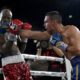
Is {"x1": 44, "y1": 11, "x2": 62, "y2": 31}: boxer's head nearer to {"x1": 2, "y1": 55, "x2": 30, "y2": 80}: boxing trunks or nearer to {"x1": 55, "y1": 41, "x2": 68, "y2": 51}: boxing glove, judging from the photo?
{"x1": 55, "y1": 41, "x2": 68, "y2": 51}: boxing glove

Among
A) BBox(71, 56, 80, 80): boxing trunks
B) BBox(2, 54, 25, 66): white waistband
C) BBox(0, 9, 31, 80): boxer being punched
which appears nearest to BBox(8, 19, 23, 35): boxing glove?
BBox(0, 9, 31, 80): boxer being punched

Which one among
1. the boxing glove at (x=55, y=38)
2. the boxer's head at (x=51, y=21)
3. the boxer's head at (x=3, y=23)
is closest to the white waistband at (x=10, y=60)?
the boxer's head at (x=3, y=23)

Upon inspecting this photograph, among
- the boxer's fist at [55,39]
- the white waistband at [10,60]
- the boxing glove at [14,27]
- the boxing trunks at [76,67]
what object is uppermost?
the boxing glove at [14,27]

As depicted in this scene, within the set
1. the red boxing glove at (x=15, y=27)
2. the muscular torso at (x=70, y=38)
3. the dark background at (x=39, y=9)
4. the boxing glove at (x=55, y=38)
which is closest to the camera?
the red boxing glove at (x=15, y=27)

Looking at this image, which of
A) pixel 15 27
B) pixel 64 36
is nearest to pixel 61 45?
pixel 64 36

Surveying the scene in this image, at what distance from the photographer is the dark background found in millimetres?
9711

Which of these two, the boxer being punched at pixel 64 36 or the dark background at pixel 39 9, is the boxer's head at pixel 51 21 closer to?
the boxer being punched at pixel 64 36

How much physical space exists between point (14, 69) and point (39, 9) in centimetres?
796

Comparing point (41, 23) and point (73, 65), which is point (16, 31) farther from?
point (41, 23)

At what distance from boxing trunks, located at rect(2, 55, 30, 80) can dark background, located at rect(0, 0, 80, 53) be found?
7.07 m

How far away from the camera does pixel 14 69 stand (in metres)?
2.56

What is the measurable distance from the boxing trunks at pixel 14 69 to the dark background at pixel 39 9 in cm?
707

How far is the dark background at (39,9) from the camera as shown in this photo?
9.71 m

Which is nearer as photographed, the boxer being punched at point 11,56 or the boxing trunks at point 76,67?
the boxer being punched at point 11,56
